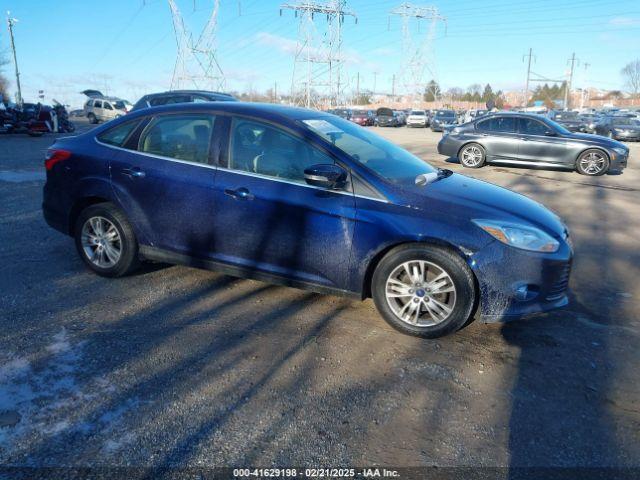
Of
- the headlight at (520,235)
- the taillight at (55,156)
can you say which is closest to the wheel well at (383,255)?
the headlight at (520,235)

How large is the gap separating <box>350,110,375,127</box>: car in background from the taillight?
4207 centimetres

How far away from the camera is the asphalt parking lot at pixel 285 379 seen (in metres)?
2.53

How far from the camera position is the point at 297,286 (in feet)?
13.2

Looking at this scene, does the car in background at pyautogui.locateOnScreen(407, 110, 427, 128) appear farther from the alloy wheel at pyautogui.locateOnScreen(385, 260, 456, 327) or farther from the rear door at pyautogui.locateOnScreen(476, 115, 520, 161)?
the alloy wheel at pyautogui.locateOnScreen(385, 260, 456, 327)

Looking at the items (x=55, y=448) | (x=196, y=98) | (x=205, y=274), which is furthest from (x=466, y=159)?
(x=55, y=448)

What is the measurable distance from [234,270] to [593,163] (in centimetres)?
1140

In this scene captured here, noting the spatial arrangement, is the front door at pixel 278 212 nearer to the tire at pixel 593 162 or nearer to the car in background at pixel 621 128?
the tire at pixel 593 162

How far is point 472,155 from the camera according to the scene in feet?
44.6

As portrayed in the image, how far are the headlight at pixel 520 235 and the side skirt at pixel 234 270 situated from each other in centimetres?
105

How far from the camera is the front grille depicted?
3.66 meters

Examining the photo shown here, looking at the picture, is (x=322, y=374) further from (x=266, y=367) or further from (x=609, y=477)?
(x=609, y=477)

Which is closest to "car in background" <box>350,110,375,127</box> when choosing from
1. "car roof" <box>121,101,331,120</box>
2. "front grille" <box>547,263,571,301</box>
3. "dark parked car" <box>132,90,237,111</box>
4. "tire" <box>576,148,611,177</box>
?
"dark parked car" <box>132,90,237,111</box>

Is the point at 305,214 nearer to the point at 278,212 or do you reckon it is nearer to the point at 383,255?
the point at 278,212

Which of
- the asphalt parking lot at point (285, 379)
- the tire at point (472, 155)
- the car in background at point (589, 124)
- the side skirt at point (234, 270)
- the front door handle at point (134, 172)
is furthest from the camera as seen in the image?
the car in background at point (589, 124)
